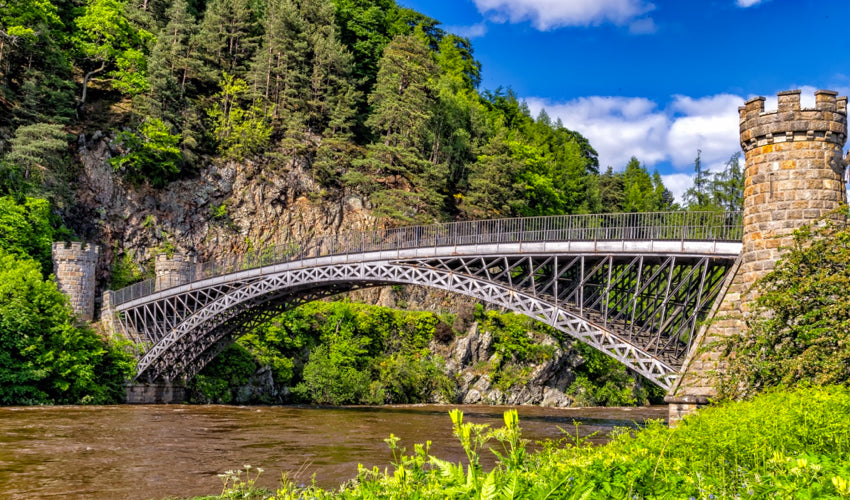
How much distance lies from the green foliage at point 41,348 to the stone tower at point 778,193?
25553mm

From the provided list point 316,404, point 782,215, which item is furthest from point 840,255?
point 316,404

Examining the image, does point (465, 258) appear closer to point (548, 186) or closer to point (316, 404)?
point (316, 404)

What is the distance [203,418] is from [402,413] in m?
9.23

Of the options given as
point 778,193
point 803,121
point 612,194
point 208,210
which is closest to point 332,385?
point 208,210

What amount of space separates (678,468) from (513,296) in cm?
2104

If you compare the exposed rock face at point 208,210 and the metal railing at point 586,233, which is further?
the exposed rock face at point 208,210

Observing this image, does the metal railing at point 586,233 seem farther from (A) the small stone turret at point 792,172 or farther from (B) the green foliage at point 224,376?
(B) the green foliage at point 224,376

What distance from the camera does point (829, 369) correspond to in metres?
14.3

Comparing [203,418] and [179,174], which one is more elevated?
[179,174]

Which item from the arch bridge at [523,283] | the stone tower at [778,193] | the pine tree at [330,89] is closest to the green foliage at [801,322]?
the stone tower at [778,193]

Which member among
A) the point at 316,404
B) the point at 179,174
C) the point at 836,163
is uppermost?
the point at 179,174

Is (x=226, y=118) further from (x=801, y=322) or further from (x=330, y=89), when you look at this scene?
(x=801, y=322)

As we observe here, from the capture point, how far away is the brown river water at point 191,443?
14.0 m

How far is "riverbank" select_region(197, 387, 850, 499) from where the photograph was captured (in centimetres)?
306
